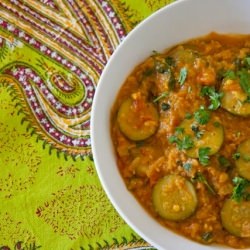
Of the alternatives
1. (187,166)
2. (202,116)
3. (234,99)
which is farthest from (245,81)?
(187,166)

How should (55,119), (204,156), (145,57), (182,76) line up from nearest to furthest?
(204,156), (182,76), (145,57), (55,119)

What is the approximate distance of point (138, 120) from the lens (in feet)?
8.57

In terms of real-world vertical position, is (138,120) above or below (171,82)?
below

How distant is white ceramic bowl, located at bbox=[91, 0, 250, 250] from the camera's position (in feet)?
8.43

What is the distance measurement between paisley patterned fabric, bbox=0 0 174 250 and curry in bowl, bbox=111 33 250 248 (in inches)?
12.5

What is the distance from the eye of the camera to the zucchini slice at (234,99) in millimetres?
2543

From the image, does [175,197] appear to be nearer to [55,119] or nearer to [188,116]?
[188,116]

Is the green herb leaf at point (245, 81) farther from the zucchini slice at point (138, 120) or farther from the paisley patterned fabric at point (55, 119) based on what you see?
the paisley patterned fabric at point (55, 119)

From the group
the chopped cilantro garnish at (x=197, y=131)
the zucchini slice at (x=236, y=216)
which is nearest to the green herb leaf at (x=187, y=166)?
the chopped cilantro garnish at (x=197, y=131)

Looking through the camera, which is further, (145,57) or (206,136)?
(145,57)

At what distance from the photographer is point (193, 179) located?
2506 millimetres

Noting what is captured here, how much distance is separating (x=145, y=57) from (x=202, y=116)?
0.46 m

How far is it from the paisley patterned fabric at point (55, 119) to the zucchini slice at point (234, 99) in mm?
662

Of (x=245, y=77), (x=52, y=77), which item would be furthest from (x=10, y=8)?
(x=245, y=77)
